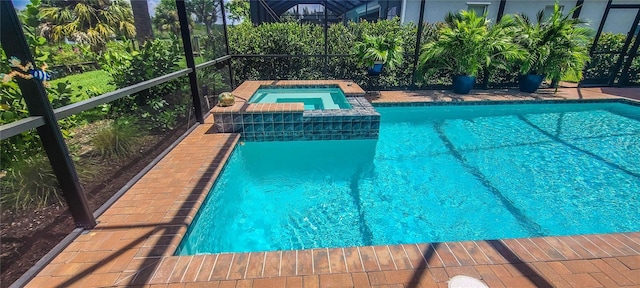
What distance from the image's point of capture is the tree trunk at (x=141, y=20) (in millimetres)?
4633

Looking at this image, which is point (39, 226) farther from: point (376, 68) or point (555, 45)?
point (555, 45)

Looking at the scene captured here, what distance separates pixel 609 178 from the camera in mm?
3838

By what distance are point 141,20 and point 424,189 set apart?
5336 millimetres

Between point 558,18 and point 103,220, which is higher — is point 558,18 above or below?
above

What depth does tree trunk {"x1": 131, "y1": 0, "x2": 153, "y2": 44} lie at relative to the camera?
4.63 meters

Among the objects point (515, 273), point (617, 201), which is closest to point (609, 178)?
point (617, 201)

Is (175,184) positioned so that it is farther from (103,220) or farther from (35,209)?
(35,209)

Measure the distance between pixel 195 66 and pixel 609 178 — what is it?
6424 millimetres

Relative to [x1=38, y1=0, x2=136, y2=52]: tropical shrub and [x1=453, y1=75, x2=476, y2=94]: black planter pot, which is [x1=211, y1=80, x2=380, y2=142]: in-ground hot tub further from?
[x1=453, y1=75, x2=476, y2=94]: black planter pot

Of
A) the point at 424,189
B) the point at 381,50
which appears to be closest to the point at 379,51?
the point at 381,50

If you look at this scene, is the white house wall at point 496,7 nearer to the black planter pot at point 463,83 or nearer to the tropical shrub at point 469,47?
the tropical shrub at point 469,47

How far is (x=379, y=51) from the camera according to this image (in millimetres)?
7035

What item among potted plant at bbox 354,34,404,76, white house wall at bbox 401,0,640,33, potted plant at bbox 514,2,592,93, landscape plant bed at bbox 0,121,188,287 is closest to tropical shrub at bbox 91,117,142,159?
landscape plant bed at bbox 0,121,188,287

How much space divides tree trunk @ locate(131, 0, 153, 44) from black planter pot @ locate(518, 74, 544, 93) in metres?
9.47
